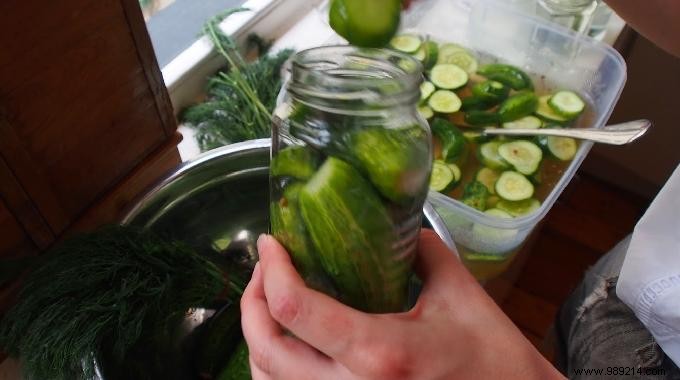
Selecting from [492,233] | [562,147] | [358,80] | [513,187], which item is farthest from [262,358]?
[562,147]

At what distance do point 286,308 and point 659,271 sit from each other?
484 millimetres

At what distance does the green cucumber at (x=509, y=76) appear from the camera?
0.88 metres

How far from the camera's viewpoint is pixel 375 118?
1.08ft

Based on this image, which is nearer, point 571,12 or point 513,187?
point 513,187

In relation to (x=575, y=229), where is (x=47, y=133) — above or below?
above

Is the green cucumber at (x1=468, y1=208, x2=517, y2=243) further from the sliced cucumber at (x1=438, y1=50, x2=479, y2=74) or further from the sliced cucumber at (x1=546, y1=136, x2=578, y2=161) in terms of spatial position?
the sliced cucumber at (x1=438, y1=50, x2=479, y2=74)

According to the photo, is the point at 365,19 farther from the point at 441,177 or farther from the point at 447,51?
the point at 447,51

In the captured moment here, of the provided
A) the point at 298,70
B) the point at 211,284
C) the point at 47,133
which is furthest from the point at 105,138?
the point at 298,70

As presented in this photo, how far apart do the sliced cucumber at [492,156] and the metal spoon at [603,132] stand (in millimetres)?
19

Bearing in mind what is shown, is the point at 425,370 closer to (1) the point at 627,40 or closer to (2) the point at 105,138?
(2) the point at 105,138

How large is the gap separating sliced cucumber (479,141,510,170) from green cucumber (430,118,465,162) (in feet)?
0.10

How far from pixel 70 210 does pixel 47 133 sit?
0.09 metres

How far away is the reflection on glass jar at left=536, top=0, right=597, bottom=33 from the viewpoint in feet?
2.90

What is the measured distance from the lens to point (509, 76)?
0.88 metres
